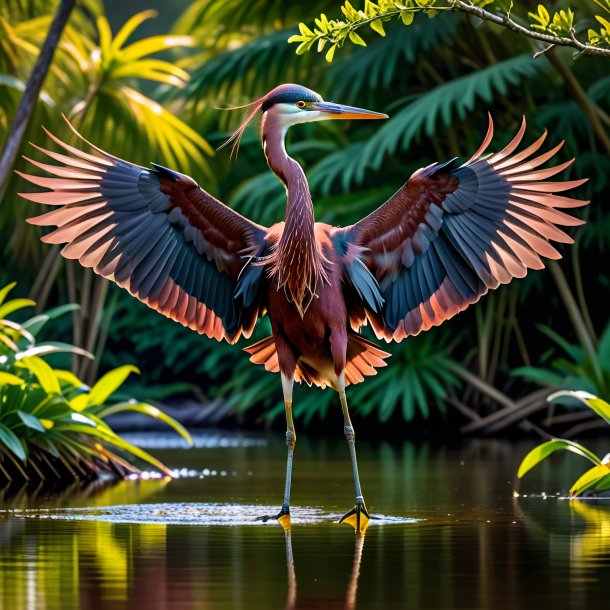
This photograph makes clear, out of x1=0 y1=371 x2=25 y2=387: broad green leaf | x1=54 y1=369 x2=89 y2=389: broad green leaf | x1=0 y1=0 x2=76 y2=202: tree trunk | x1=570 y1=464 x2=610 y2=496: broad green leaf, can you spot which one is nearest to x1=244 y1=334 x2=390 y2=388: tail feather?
x1=570 y1=464 x2=610 y2=496: broad green leaf

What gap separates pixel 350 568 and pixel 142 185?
11.7 feet

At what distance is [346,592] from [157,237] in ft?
13.2

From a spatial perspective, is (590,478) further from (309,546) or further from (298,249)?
(309,546)

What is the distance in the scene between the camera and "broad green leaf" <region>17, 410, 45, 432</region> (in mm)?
9469

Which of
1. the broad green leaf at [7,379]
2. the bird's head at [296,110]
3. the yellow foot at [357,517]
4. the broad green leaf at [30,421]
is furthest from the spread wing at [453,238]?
the broad green leaf at [7,379]

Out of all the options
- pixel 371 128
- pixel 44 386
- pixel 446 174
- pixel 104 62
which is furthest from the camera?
pixel 371 128

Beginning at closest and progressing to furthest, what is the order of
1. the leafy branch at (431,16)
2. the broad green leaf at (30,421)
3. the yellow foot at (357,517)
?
1. the leafy branch at (431,16)
2. the yellow foot at (357,517)
3. the broad green leaf at (30,421)

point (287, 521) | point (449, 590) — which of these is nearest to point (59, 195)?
point (287, 521)

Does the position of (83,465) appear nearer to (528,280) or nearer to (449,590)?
(449,590)

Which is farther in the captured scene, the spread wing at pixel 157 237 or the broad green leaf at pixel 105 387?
the broad green leaf at pixel 105 387

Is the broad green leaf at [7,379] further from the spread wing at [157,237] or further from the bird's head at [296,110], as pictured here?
the bird's head at [296,110]

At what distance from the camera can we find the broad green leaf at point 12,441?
9336 mm

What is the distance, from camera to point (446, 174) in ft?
27.7

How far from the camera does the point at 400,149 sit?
17469mm
